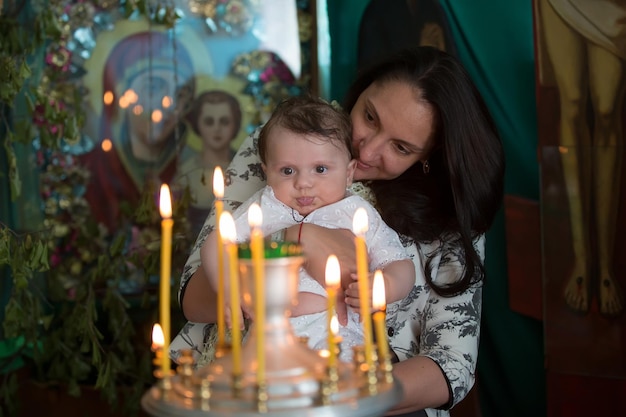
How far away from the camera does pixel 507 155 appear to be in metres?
3.36

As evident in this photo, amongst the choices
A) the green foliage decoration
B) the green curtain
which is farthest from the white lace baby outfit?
the green foliage decoration

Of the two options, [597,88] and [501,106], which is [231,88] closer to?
[501,106]

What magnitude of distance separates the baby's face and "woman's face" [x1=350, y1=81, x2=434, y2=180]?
0.26 m

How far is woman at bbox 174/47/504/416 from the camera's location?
2443mm

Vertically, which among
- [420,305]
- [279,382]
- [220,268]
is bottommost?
[420,305]

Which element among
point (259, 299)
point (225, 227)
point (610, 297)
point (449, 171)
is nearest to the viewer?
point (259, 299)

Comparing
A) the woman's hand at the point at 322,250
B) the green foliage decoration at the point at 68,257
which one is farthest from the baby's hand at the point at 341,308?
the green foliage decoration at the point at 68,257

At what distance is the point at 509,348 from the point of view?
3.46 metres

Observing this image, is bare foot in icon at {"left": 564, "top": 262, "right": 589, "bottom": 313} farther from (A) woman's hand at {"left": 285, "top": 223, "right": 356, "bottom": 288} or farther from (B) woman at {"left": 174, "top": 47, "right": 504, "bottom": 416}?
(A) woman's hand at {"left": 285, "top": 223, "right": 356, "bottom": 288}

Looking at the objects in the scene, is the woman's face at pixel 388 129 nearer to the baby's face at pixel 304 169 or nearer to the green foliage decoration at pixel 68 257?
the baby's face at pixel 304 169

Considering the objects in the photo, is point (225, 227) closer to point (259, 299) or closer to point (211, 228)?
point (259, 299)

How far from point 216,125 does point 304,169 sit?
2399 mm

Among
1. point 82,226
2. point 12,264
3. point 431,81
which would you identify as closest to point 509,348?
point 431,81

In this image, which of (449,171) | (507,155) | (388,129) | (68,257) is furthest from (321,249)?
(68,257)
